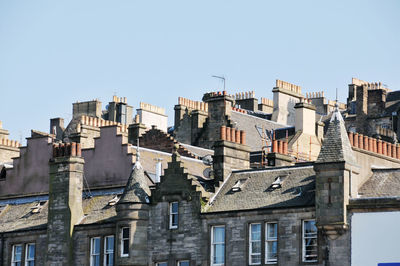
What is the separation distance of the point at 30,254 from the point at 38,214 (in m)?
2.76

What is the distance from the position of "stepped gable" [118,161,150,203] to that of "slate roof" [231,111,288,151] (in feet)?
73.5

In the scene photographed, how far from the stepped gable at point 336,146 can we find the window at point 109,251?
15027 mm

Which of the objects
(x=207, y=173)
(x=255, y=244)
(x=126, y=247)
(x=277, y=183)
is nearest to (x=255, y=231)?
(x=255, y=244)

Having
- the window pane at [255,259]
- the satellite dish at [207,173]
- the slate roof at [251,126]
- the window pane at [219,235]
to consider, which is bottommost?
the window pane at [255,259]

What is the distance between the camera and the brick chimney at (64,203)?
261 feet

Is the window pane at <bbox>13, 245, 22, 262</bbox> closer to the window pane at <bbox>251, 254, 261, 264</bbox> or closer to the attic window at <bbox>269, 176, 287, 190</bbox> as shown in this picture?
the window pane at <bbox>251, 254, 261, 264</bbox>

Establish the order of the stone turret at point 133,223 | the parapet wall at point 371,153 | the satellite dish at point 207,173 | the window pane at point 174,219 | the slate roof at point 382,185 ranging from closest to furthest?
the slate roof at point 382,185
the parapet wall at point 371,153
the window pane at point 174,219
the stone turret at point 133,223
the satellite dish at point 207,173

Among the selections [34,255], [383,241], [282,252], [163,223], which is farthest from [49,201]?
[383,241]

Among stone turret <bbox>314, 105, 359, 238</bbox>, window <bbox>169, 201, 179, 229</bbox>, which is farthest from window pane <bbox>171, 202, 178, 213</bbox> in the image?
stone turret <bbox>314, 105, 359, 238</bbox>

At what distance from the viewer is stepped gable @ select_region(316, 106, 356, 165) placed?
69.4 metres

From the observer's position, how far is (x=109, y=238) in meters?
78.0

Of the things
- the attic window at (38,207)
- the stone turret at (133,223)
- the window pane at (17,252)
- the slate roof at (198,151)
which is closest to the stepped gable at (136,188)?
the stone turret at (133,223)

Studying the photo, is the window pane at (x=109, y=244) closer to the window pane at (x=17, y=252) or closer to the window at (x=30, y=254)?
the window at (x=30, y=254)

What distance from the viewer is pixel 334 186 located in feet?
226
